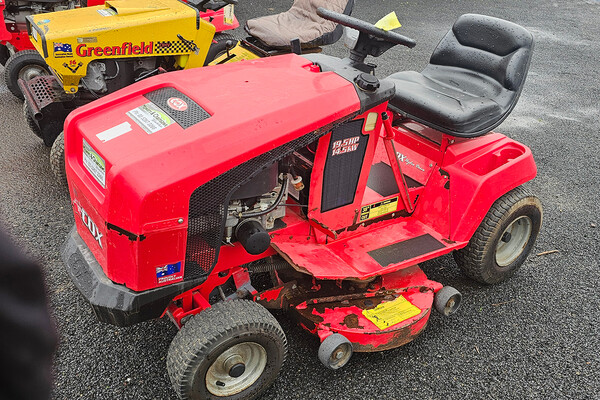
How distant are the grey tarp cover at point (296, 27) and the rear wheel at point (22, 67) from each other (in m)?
1.95

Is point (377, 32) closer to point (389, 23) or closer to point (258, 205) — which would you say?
point (389, 23)

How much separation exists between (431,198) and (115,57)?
2546mm

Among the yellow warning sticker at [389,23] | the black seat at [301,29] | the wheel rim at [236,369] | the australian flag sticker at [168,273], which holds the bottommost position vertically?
the wheel rim at [236,369]

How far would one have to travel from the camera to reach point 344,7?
5.35 metres

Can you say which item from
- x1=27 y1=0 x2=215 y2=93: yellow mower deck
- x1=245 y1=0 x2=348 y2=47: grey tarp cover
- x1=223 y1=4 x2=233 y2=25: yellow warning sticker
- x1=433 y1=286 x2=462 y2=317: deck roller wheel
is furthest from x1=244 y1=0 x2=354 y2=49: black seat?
x1=433 y1=286 x2=462 y2=317: deck roller wheel

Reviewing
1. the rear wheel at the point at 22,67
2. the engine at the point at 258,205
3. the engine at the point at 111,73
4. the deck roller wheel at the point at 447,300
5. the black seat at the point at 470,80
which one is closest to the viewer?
the engine at the point at 258,205

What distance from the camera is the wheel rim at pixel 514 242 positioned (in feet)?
11.2

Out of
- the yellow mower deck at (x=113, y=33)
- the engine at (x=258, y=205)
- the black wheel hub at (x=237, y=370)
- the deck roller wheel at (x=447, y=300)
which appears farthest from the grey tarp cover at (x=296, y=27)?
the black wheel hub at (x=237, y=370)

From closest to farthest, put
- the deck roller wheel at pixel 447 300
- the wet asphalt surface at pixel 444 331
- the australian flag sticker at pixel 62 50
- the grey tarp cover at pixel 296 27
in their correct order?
the wet asphalt surface at pixel 444 331
the deck roller wheel at pixel 447 300
the australian flag sticker at pixel 62 50
the grey tarp cover at pixel 296 27

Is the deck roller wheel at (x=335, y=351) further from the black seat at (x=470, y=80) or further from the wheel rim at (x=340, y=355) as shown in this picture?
the black seat at (x=470, y=80)

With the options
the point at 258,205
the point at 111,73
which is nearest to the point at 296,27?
the point at 111,73

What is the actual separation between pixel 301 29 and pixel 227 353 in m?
3.71

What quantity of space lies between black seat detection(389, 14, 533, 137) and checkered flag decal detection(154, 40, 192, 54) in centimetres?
183

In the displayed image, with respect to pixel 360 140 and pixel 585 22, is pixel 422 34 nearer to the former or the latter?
pixel 585 22
